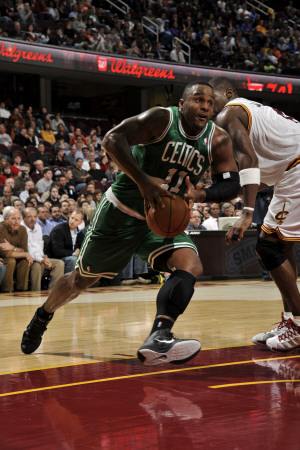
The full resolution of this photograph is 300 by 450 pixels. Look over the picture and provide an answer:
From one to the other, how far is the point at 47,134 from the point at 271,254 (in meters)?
12.3

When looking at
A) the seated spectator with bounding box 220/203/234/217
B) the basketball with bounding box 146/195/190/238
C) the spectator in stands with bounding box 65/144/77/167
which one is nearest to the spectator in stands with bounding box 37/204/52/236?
the seated spectator with bounding box 220/203/234/217

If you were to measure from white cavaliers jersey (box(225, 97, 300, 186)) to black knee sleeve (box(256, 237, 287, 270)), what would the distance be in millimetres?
440

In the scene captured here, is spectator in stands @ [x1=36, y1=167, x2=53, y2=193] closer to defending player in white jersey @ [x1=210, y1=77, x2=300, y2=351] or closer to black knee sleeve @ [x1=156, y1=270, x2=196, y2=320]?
defending player in white jersey @ [x1=210, y1=77, x2=300, y2=351]

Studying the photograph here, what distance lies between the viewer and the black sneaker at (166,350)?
3.44m

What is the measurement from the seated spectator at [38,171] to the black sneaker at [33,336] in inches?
361

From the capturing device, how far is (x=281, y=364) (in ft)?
12.6

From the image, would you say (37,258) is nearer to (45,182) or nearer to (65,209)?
(65,209)

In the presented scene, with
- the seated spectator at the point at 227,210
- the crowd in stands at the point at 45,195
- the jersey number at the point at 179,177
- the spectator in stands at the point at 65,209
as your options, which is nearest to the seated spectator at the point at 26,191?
the crowd in stands at the point at 45,195

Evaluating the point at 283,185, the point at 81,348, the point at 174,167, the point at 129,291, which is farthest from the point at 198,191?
the point at 129,291

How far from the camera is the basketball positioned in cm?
355

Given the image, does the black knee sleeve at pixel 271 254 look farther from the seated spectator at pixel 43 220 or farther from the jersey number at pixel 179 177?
the seated spectator at pixel 43 220

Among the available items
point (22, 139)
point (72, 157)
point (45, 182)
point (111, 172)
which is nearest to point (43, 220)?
point (45, 182)

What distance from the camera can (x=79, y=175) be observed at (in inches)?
561

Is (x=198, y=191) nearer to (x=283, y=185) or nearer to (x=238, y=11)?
(x=283, y=185)
